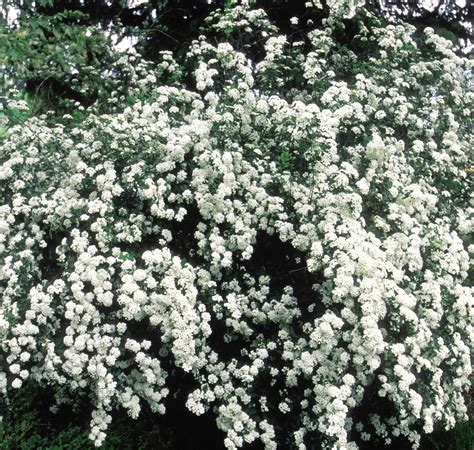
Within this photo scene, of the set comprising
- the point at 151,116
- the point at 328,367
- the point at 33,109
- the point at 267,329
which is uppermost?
the point at 151,116

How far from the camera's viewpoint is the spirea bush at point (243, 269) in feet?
13.5

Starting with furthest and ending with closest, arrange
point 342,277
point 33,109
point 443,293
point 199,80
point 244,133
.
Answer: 1. point 33,109
2. point 199,80
3. point 244,133
4. point 443,293
5. point 342,277

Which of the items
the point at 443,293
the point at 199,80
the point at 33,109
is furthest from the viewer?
the point at 33,109

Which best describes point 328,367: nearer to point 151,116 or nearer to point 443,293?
point 443,293

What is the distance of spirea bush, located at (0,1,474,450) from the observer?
4.10 metres

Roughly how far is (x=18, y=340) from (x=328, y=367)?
1.96m

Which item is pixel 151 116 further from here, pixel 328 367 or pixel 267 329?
pixel 328 367

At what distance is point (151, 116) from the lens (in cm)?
513

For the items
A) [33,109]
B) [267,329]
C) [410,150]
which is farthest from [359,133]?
[33,109]

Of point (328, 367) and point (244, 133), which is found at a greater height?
point (244, 133)

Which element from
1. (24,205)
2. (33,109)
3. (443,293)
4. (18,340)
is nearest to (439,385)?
(443,293)

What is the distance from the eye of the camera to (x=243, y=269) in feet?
15.6

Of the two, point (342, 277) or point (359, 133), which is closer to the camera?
point (342, 277)

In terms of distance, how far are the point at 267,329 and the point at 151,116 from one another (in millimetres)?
1885
